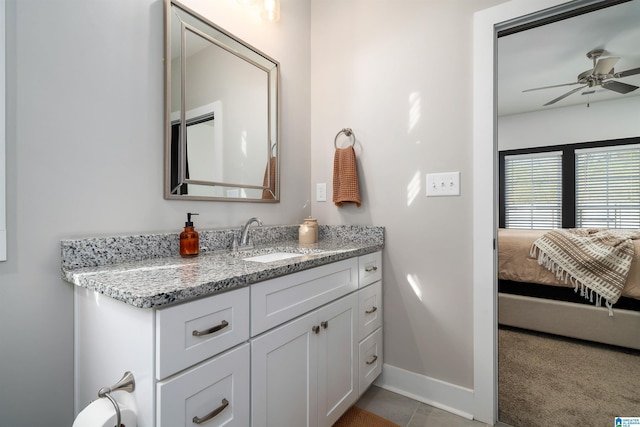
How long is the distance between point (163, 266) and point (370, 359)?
1156 millimetres

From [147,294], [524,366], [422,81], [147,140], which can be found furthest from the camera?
[524,366]

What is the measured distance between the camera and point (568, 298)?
2381 mm

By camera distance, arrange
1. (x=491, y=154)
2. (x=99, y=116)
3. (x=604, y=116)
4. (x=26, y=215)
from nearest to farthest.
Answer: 1. (x=26, y=215)
2. (x=99, y=116)
3. (x=491, y=154)
4. (x=604, y=116)

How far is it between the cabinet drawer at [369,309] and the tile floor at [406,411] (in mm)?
378

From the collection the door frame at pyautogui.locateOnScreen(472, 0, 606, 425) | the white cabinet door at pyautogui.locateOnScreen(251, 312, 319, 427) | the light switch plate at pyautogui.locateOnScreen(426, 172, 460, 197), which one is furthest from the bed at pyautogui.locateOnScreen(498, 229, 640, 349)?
the white cabinet door at pyautogui.locateOnScreen(251, 312, 319, 427)

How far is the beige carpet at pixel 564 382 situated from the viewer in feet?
5.07

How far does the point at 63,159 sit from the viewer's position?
1017 mm

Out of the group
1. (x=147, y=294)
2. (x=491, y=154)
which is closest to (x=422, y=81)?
(x=491, y=154)

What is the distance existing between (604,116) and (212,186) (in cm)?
545

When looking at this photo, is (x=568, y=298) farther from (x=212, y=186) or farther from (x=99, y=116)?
(x=99, y=116)

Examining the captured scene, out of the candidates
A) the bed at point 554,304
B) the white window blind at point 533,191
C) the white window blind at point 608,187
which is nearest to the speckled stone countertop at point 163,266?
the bed at point 554,304

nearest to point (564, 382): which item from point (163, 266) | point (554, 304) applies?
point (554, 304)

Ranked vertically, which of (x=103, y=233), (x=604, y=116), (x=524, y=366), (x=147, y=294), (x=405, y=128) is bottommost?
(x=524, y=366)

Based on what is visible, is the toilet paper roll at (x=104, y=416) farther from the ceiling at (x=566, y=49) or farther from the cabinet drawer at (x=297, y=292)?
the ceiling at (x=566, y=49)
